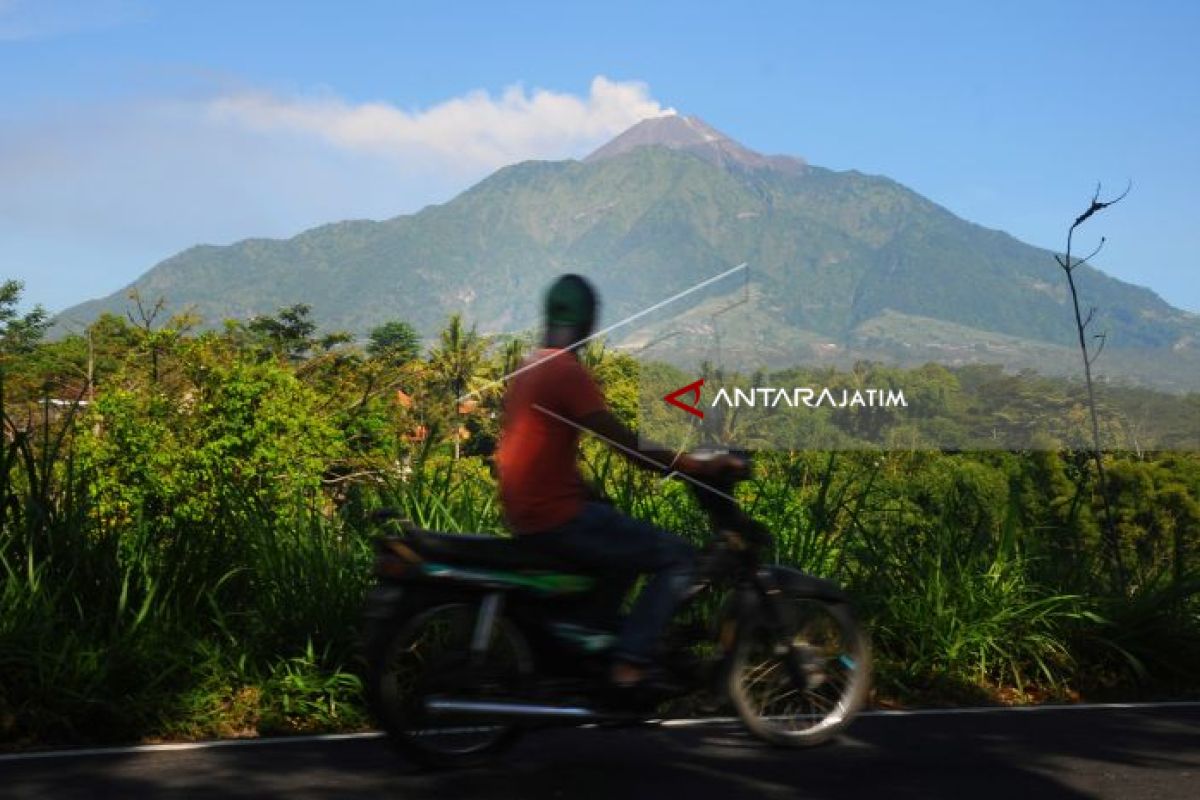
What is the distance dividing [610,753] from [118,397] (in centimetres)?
6689

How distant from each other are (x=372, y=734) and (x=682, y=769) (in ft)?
4.60

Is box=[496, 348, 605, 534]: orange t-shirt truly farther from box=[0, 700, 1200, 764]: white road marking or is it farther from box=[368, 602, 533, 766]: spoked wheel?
box=[0, 700, 1200, 764]: white road marking

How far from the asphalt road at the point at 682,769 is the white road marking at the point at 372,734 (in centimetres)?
5

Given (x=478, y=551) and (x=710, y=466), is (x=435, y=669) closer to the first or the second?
(x=478, y=551)

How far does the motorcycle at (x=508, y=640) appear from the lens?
5496mm

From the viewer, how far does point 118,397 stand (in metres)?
69.5

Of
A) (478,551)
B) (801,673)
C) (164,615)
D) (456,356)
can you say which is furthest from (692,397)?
(456,356)

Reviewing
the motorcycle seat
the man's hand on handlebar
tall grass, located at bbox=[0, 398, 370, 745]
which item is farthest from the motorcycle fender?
tall grass, located at bbox=[0, 398, 370, 745]

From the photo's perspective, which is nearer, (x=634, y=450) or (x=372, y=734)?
(x=634, y=450)

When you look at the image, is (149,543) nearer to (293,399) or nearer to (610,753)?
(610,753)

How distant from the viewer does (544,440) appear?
541 cm

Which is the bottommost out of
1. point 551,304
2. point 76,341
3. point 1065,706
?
point 1065,706

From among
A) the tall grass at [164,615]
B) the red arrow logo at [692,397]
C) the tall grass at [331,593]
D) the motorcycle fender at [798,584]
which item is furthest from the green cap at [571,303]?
the tall grass at [164,615]

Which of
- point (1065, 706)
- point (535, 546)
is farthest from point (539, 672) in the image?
point (1065, 706)
